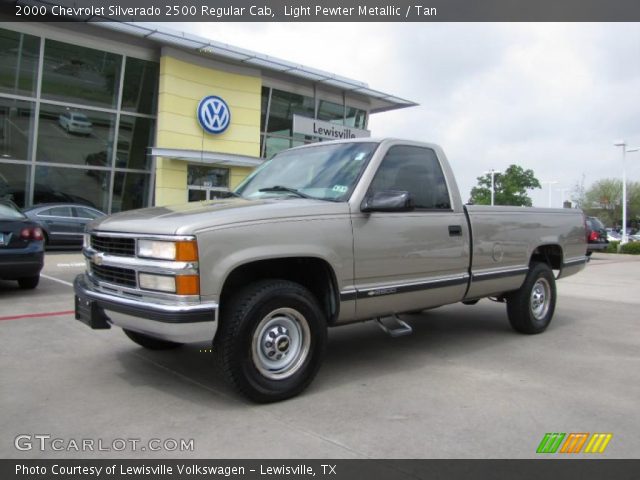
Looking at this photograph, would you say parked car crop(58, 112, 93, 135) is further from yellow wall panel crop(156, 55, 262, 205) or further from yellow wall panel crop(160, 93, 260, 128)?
yellow wall panel crop(160, 93, 260, 128)

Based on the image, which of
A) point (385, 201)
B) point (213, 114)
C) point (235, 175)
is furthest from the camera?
point (235, 175)

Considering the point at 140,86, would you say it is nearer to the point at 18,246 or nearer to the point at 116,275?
the point at 18,246

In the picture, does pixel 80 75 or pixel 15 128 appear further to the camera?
pixel 80 75

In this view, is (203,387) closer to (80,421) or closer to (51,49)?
(80,421)

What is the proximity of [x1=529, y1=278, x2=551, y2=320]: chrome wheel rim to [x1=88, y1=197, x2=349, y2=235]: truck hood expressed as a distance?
3.22 meters

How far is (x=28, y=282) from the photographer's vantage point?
873cm

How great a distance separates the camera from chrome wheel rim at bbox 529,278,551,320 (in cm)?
648

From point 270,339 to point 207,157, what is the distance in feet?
55.1

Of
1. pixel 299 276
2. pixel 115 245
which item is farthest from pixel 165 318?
pixel 299 276

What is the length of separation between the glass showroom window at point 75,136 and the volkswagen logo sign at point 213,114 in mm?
3170

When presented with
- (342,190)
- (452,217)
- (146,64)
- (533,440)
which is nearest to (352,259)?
(342,190)

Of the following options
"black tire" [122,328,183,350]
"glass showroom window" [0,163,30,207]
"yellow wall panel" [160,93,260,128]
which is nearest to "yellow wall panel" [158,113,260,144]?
"yellow wall panel" [160,93,260,128]

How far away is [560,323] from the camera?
7.30 m

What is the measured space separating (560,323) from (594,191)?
63926 millimetres
